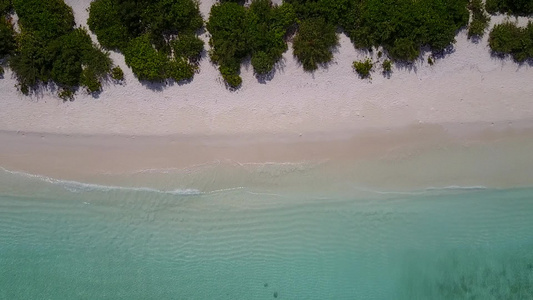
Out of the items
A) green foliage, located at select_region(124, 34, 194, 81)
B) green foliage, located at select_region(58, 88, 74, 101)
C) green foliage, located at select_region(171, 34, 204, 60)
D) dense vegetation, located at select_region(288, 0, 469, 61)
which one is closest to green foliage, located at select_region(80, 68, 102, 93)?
green foliage, located at select_region(58, 88, 74, 101)

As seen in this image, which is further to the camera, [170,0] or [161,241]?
[161,241]

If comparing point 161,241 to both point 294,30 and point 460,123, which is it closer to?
point 294,30

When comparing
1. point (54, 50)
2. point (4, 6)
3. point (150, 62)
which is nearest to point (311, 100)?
point (150, 62)

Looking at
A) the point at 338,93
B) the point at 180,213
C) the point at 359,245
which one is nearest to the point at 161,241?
the point at 180,213

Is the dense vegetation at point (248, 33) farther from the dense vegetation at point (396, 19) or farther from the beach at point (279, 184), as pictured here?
the dense vegetation at point (396, 19)

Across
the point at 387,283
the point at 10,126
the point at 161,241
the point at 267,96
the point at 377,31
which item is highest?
the point at 377,31

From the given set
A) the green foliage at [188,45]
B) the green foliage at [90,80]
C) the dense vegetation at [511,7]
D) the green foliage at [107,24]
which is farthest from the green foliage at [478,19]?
the green foliage at [90,80]

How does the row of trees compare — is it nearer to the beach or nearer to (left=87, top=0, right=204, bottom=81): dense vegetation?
(left=87, top=0, right=204, bottom=81): dense vegetation
